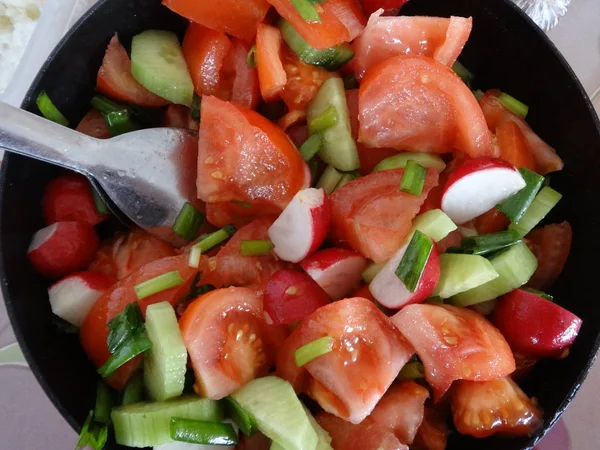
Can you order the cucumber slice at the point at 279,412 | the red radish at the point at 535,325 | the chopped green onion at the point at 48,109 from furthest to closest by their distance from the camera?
the chopped green onion at the point at 48,109
the red radish at the point at 535,325
the cucumber slice at the point at 279,412

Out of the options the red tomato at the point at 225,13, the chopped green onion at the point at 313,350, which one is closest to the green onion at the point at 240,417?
the chopped green onion at the point at 313,350

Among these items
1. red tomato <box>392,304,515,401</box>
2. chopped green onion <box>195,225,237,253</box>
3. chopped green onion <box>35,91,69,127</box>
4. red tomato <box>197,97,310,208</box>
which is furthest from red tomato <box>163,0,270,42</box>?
red tomato <box>392,304,515,401</box>

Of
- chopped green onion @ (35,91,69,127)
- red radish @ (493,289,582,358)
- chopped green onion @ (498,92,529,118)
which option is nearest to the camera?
red radish @ (493,289,582,358)

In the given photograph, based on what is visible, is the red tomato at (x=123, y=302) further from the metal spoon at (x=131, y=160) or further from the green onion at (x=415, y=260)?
the green onion at (x=415, y=260)

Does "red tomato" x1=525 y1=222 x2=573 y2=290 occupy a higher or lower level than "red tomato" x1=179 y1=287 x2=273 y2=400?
higher

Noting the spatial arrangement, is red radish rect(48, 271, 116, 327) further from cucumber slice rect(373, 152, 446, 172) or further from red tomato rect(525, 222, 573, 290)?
red tomato rect(525, 222, 573, 290)

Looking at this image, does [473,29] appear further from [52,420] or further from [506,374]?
[52,420]

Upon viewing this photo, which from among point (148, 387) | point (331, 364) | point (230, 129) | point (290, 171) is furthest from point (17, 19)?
point (331, 364)
